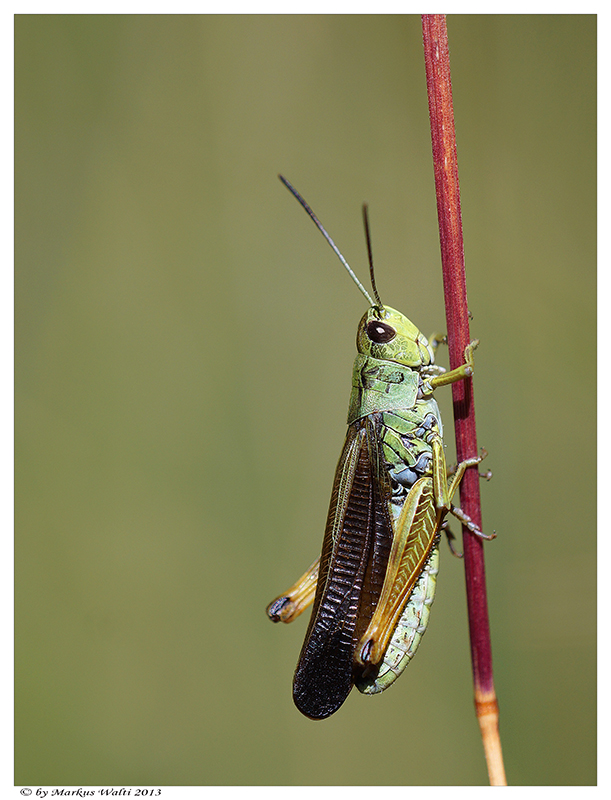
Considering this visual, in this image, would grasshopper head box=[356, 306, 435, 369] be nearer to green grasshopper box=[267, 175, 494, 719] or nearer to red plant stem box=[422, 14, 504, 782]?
green grasshopper box=[267, 175, 494, 719]

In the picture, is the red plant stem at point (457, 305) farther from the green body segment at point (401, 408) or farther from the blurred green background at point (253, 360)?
the blurred green background at point (253, 360)

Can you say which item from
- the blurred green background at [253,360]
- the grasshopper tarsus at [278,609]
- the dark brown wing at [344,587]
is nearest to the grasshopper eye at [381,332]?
the dark brown wing at [344,587]

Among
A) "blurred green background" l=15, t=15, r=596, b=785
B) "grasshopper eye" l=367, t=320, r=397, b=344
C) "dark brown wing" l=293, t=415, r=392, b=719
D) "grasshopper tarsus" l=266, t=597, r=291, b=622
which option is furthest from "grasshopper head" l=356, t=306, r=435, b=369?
"blurred green background" l=15, t=15, r=596, b=785

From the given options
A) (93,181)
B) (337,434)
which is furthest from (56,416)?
(337,434)

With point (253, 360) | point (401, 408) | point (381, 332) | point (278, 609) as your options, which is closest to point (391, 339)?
point (381, 332)

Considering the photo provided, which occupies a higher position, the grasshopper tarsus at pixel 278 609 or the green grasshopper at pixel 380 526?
the green grasshopper at pixel 380 526

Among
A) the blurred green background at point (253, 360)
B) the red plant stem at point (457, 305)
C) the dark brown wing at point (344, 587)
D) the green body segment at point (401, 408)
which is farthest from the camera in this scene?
the blurred green background at point (253, 360)

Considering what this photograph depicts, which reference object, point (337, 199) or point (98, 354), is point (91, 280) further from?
point (337, 199)
